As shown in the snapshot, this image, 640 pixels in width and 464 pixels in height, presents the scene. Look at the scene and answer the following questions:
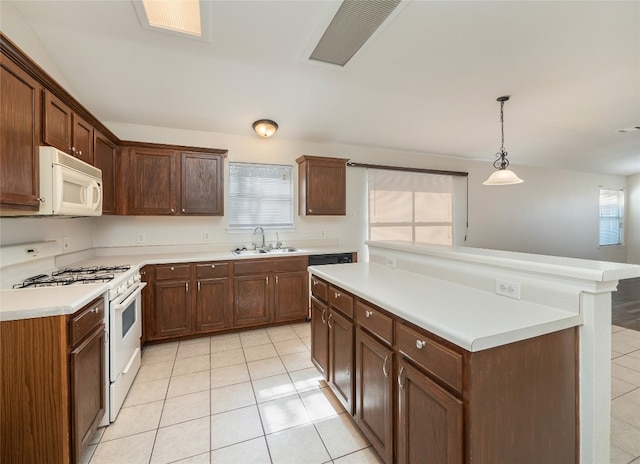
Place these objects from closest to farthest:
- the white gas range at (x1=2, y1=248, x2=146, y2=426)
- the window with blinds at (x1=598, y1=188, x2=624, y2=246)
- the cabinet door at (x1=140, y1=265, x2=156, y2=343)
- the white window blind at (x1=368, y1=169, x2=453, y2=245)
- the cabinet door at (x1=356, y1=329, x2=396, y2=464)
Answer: the cabinet door at (x1=356, y1=329, x2=396, y2=464)
the white gas range at (x1=2, y1=248, x2=146, y2=426)
the cabinet door at (x1=140, y1=265, x2=156, y2=343)
the white window blind at (x1=368, y1=169, x2=453, y2=245)
the window with blinds at (x1=598, y1=188, x2=624, y2=246)

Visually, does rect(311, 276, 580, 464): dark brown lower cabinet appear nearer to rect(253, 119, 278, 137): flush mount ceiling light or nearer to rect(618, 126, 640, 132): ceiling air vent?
rect(253, 119, 278, 137): flush mount ceiling light

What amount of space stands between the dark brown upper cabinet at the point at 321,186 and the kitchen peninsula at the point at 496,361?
8.15 ft

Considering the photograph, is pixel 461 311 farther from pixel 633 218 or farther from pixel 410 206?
pixel 633 218

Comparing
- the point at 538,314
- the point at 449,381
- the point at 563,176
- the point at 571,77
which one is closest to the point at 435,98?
the point at 571,77

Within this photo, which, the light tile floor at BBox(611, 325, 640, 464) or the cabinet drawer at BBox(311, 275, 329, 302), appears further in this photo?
the cabinet drawer at BBox(311, 275, 329, 302)

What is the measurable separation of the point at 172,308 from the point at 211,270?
22.0 inches

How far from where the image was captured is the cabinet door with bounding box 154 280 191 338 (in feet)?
9.91

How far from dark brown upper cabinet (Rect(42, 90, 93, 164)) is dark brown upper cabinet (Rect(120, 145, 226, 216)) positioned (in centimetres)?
72

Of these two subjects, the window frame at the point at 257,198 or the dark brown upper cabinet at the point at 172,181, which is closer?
the dark brown upper cabinet at the point at 172,181

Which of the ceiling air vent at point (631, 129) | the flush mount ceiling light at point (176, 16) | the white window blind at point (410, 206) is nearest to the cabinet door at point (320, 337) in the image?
the flush mount ceiling light at point (176, 16)

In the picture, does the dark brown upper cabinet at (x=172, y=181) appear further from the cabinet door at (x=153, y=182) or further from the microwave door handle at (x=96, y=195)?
the microwave door handle at (x=96, y=195)

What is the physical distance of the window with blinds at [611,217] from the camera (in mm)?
7332

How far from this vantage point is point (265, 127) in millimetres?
3564

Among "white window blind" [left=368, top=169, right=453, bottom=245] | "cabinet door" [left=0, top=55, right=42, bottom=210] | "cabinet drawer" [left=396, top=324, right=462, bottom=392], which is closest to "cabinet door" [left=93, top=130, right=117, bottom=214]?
"cabinet door" [left=0, top=55, right=42, bottom=210]
